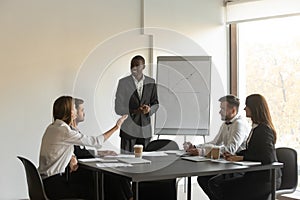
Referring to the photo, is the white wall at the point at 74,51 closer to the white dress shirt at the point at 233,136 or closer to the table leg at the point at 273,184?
the white dress shirt at the point at 233,136

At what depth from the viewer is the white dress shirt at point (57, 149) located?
3.01 metres

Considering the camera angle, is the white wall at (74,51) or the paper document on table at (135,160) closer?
the paper document on table at (135,160)

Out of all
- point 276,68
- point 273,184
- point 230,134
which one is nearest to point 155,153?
point 230,134

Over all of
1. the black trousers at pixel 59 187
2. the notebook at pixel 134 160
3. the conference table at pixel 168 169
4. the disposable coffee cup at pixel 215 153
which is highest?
the disposable coffee cup at pixel 215 153

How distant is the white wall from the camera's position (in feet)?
15.0

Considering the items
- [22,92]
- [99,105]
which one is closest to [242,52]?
[99,105]

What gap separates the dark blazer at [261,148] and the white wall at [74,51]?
238 centimetres

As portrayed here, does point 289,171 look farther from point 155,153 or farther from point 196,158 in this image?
point 155,153

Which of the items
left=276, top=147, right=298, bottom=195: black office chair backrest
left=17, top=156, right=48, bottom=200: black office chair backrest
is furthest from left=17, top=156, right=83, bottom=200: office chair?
left=276, top=147, right=298, bottom=195: black office chair backrest

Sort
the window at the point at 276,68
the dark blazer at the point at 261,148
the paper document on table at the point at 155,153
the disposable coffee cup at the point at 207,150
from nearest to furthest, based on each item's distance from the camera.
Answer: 1. the dark blazer at the point at 261,148
2. the disposable coffee cup at the point at 207,150
3. the paper document on table at the point at 155,153
4. the window at the point at 276,68

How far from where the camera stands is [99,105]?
525 centimetres

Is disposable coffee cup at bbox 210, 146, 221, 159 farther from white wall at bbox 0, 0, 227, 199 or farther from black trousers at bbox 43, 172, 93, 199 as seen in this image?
white wall at bbox 0, 0, 227, 199

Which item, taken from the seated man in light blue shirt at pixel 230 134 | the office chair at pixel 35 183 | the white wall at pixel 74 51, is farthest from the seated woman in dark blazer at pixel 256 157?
the white wall at pixel 74 51

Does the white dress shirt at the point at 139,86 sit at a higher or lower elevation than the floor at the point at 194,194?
higher
